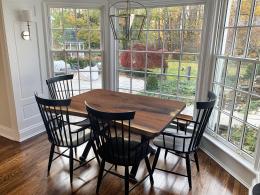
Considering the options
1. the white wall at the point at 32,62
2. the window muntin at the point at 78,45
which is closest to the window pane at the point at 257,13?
the white wall at the point at 32,62

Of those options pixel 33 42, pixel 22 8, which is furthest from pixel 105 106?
pixel 22 8

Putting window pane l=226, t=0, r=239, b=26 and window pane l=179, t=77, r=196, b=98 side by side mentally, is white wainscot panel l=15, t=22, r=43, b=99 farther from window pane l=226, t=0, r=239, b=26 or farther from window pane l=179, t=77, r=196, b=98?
window pane l=226, t=0, r=239, b=26

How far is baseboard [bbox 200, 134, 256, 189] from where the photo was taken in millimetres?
2195

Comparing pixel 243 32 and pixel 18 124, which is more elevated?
pixel 243 32

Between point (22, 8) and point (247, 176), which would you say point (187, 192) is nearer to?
point (247, 176)

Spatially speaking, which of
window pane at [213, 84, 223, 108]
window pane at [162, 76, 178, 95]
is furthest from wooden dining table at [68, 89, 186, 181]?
window pane at [162, 76, 178, 95]

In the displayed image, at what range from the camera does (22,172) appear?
2.41m

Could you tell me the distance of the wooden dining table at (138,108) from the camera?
1.85 metres

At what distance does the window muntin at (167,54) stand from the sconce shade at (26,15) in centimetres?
131

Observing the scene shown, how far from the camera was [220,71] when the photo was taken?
2666 millimetres

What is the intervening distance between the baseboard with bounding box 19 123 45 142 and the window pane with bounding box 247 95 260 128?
289 centimetres

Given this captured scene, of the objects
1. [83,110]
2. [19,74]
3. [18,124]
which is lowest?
[18,124]

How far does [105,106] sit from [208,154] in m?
Result: 1.52

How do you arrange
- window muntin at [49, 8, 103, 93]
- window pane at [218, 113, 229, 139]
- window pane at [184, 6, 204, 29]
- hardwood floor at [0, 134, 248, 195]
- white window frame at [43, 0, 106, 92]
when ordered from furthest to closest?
window muntin at [49, 8, 103, 93]
white window frame at [43, 0, 106, 92]
window pane at [184, 6, 204, 29]
window pane at [218, 113, 229, 139]
hardwood floor at [0, 134, 248, 195]
